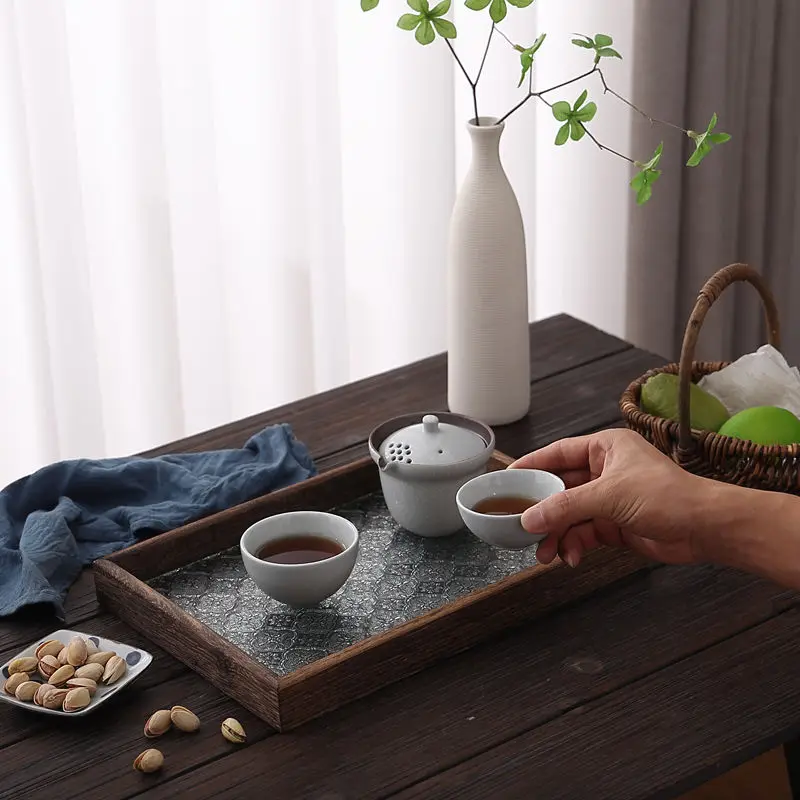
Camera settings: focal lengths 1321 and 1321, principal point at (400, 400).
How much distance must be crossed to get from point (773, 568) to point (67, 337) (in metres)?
1.53

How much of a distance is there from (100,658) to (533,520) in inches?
16.7

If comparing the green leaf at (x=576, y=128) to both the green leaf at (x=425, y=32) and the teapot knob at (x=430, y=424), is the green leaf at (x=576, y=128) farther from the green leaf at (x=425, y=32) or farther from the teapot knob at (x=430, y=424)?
the teapot knob at (x=430, y=424)

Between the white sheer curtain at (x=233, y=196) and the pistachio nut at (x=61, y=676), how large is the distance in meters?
1.22

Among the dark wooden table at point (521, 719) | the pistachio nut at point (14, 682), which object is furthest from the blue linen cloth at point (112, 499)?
the pistachio nut at point (14, 682)

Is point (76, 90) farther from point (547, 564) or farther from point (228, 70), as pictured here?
point (547, 564)

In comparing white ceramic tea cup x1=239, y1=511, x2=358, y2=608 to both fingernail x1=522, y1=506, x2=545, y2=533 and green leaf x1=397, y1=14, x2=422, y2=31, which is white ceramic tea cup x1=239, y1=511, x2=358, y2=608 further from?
green leaf x1=397, y1=14, x2=422, y2=31

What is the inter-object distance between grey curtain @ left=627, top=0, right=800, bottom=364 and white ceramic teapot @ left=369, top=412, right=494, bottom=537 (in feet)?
4.75

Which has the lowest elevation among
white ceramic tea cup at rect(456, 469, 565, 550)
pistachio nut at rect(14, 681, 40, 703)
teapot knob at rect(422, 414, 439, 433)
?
pistachio nut at rect(14, 681, 40, 703)

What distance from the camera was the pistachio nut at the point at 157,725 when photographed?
1.16 metres

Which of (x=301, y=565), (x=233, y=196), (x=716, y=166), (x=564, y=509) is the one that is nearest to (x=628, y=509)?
(x=564, y=509)

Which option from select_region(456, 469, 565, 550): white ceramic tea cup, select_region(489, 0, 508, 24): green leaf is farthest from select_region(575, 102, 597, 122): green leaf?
select_region(456, 469, 565, 550): white ceramic tea cup

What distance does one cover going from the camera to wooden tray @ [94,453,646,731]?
1.18 metres

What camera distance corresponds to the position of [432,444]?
1.44 metres

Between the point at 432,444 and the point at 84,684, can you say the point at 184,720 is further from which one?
the point at 432,444
